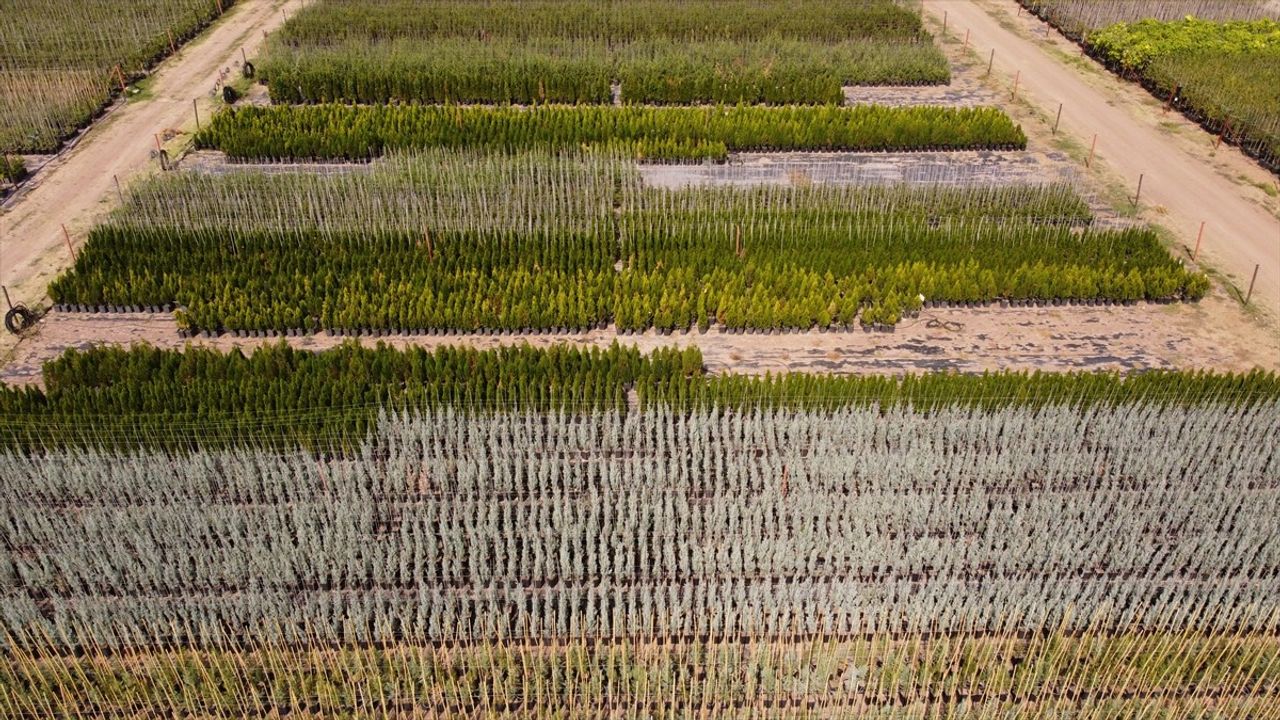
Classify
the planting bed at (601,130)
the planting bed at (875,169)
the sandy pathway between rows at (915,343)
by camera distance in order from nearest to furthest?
the sandy pathway between rows at (915,343)
the planting bed at (875,169)
the planting bed at (601,130)

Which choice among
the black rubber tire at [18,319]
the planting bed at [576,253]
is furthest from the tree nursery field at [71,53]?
the planting bed at [576,253]

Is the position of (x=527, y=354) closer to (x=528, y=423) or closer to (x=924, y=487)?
(x=528, y=423)

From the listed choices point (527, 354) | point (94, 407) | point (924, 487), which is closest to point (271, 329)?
point (94, 407)

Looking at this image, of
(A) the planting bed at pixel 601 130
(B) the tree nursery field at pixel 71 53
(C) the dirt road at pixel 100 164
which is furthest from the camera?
(B) the tree nursery field at pixel 71 53

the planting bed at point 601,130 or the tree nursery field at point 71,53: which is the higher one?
the tree nursery field at point 71,53

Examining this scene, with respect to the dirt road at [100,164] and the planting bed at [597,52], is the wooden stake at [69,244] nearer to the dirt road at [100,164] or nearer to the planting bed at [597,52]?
the dirt road at [100,164]
